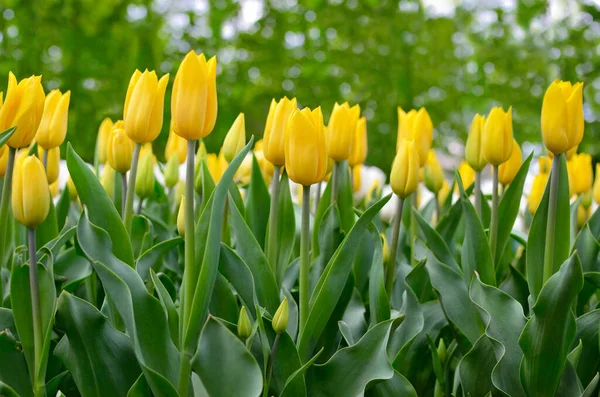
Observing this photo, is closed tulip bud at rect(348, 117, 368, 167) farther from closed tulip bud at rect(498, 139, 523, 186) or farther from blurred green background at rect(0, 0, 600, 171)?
blurred green background at rect(0, 0, 600, 171)

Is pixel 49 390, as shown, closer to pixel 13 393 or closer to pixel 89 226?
pixel 13 393

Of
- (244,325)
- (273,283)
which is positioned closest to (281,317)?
(244,325)

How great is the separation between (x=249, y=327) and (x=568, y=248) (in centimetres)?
52

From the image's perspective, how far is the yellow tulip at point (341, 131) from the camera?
114 cm

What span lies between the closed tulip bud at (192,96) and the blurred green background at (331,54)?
3.21 m

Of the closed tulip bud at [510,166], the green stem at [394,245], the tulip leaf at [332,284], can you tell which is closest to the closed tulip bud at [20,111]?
the tulip leaf at [332,284]

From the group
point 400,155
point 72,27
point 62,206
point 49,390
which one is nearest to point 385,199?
point 400,155

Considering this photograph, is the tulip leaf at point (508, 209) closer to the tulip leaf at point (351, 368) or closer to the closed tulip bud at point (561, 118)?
the closed tulip bud at point (561, 118)

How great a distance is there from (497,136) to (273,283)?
1.43 ft

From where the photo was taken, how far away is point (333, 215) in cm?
114

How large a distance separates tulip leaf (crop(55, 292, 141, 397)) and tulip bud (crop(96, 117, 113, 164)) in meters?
0.54

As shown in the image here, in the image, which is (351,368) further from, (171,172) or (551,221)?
(171,172)

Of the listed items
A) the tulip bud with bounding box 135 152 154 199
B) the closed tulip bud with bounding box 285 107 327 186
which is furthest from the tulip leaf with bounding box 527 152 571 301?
the tulip bud with bounding box 135 152 154 199

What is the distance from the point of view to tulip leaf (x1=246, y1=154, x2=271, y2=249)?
1210mm
